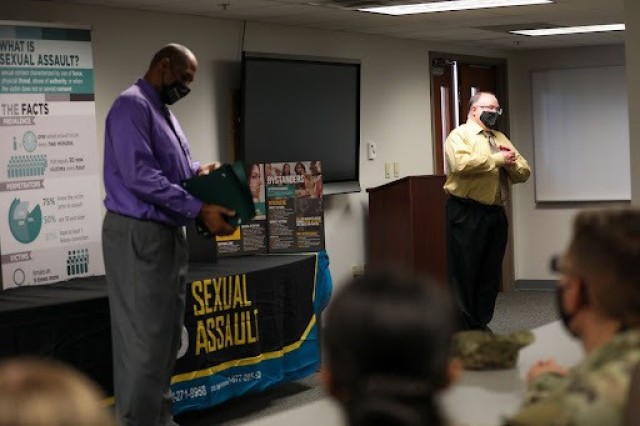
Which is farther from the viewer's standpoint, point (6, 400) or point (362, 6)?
point (362, 6)

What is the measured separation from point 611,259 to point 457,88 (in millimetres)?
8085

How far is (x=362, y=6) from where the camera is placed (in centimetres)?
688

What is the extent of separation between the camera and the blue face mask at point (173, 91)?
4152 mm

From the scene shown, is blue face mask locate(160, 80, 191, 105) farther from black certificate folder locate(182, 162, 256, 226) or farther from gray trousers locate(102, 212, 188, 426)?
gray trousers locate(102, 212, 188, 426)

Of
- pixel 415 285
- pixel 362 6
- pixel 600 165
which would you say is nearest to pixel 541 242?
pixel 600 165

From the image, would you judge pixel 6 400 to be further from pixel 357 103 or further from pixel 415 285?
pixel 357 103

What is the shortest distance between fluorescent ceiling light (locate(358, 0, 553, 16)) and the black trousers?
1281 millimetres

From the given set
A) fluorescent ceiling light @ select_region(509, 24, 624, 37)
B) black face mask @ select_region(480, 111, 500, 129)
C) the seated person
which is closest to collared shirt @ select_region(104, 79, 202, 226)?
the seated person

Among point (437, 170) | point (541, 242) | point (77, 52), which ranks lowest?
point (541, 242)

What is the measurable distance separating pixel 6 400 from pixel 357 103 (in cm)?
733

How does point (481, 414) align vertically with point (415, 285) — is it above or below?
below

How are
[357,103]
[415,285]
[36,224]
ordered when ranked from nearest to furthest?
[415,285], [36,224], [357,103]

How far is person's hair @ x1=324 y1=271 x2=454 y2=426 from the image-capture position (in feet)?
3.95

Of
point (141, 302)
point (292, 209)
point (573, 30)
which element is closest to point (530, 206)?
point (573, 30)
